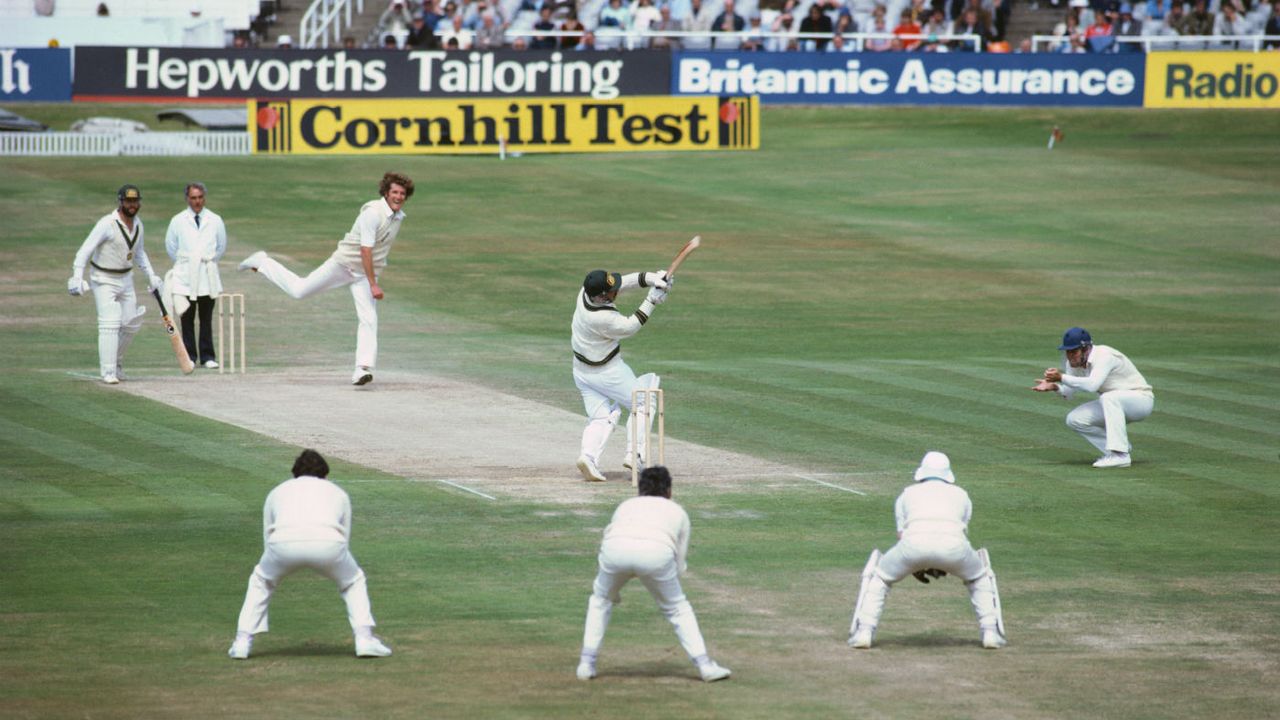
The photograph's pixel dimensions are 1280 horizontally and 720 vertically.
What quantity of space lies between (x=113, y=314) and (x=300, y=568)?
36.7 feet

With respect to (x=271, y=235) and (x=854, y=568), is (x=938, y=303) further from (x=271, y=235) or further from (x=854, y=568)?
(x=854, y=568)

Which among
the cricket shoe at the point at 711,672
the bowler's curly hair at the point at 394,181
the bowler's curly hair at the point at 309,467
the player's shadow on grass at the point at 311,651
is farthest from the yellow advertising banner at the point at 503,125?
the cricket shoe at the point at 711,672

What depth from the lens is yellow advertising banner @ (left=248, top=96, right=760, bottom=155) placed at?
143 feet

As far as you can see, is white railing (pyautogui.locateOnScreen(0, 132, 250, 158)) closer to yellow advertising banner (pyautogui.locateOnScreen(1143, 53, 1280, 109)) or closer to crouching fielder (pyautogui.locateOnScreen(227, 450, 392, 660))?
yellow advertising banner (pyautogui.locateOnScreen(1143, 53, 1280, 109))

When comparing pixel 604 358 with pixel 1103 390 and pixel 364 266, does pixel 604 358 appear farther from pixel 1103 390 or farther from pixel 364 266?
pixel 364 266

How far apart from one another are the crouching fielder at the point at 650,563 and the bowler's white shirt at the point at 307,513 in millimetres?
1582

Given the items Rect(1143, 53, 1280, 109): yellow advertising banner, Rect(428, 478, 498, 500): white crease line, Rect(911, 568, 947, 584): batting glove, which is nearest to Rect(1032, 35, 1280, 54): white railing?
Rect(1143, 53, 1280, 109): yellow advertising banner

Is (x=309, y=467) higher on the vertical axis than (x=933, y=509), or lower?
higher

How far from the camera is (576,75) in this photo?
45.7 meters

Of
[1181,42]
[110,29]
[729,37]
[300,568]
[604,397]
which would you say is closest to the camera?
[300,568]

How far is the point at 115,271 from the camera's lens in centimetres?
2070

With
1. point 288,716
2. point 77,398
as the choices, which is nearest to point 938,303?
point 77,398

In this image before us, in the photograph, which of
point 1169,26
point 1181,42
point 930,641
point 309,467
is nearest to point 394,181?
point 309,467

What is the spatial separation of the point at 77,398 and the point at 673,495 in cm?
842
